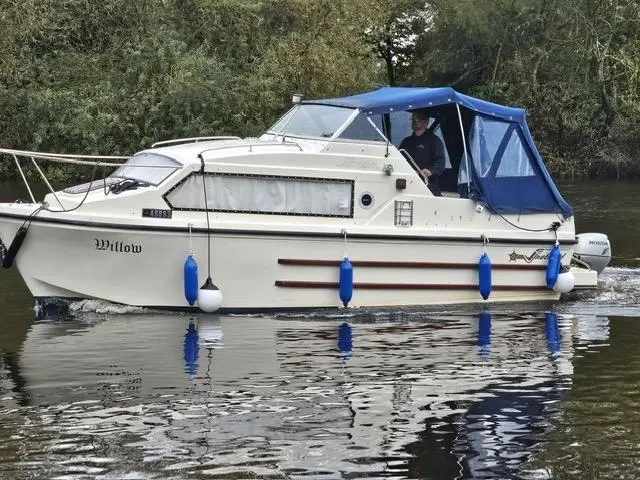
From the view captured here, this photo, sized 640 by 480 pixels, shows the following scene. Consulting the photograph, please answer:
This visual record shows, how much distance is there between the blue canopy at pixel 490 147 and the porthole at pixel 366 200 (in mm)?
1367

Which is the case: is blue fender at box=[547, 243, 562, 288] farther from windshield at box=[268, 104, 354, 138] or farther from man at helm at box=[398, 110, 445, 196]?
windshield at box=[268, 104, 354, 138]

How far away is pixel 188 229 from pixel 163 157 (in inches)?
48.5

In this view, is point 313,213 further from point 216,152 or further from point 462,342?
point 462,342

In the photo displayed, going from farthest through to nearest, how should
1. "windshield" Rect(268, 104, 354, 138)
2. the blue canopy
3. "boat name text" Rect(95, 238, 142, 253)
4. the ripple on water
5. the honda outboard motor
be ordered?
the honda outboard motor → the blue canopy → "windshield" Rect(268, 104, 354, 138) → "boat name text" Rect(95, 238, 142, 253) → the ripple on water

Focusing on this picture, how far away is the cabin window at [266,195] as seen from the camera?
1523cm

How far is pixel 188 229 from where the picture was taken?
15.1 meters

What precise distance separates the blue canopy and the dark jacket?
37 cm

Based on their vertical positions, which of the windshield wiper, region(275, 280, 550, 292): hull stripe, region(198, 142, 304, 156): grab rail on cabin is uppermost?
region(198, 142, 304, 156): grab rail on cabin

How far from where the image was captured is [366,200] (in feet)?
52.4

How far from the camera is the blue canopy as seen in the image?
55.1 feet

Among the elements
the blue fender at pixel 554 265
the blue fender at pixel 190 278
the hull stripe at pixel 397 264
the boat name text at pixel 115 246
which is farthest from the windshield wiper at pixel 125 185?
the blue fender at pixel 554 265

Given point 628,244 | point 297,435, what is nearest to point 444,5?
point 628,244

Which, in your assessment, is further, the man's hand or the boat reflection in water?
the man's hand

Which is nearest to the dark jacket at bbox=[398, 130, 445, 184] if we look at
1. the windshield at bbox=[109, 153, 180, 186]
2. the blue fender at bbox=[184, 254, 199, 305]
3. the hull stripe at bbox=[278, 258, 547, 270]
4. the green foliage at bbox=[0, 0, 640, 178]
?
the hull stripe at bbox=[278, 258, 547, 270]
